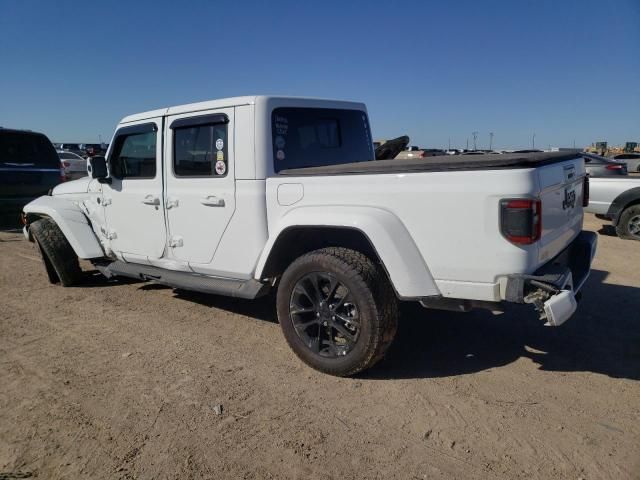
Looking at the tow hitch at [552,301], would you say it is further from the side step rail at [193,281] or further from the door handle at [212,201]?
the door handle at [212,201]

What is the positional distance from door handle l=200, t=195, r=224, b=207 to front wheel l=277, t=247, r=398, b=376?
0.87 meters

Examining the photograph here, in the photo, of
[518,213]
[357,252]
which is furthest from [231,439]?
[518,213]

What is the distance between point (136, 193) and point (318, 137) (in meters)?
1.89

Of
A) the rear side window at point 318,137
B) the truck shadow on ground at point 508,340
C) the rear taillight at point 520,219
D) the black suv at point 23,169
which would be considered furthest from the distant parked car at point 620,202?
the black suv at point 23,169

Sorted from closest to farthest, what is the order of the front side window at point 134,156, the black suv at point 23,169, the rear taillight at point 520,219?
the rear taillight at point 520,219, the front side window at point 134,156, the black suv at point 23,169

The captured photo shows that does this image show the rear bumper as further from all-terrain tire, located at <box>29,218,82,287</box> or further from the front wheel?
all-terrain tire, located at <box>29,218,82,287</box>

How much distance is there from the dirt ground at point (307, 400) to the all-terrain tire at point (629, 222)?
4.38 m

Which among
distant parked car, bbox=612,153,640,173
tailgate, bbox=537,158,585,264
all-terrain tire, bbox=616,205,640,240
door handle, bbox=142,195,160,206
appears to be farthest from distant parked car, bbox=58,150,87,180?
distant parked car, bbox=612,153,640,173

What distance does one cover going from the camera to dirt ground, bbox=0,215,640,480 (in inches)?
100.0

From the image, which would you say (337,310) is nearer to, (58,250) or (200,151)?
(200,151)

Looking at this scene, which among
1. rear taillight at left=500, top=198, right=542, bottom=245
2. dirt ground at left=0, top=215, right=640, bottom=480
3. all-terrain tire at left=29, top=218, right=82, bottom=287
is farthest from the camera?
all-terrain tire at left=29, top=218, right=82, bottom=287

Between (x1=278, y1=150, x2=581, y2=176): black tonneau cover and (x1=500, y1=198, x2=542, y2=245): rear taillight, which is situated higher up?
(x1=278, y1=150, x2=581, y2=176): black tonneau cover

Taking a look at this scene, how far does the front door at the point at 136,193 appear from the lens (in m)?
4.60

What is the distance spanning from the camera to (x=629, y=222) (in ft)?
28.3
